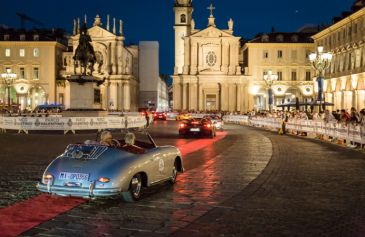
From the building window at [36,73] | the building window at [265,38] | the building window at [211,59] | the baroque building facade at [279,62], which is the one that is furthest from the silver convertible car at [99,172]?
the building window at [36,73]

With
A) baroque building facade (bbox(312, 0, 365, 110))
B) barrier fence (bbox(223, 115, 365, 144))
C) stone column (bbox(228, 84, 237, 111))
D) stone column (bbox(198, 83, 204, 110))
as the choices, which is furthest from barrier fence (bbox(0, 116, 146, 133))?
stone column (bbox(228, 84, 237, 111))

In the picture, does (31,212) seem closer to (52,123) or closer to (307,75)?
(52,123)

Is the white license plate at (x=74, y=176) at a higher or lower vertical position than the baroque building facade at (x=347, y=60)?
lower

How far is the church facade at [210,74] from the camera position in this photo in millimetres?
98562

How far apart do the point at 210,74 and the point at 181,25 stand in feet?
42.4

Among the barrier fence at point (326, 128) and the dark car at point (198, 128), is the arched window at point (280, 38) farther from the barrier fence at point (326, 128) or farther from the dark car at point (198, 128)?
the dark car at point (198, 128)

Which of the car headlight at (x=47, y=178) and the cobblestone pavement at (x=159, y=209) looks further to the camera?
→ the car headlight at (x=47, y=178)

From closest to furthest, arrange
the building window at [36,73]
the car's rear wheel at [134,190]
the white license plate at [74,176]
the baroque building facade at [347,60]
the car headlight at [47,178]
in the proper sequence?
1. the white license plate at [74,176]
2. the car headlight at [47,178]
3. the car's rear wheel at [134,190]
4. the baroque building facade at [347,60]
5. the building window at [36,73]

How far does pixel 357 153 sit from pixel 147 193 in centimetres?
1336

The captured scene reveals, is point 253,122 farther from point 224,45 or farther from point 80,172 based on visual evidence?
point 80,172

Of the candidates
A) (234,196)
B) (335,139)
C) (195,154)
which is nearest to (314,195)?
(234,196)

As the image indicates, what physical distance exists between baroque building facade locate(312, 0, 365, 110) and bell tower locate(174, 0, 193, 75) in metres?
33.8

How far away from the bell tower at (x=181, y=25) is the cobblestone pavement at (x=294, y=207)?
89497 millimetres

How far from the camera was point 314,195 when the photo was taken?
1164 centimetres
